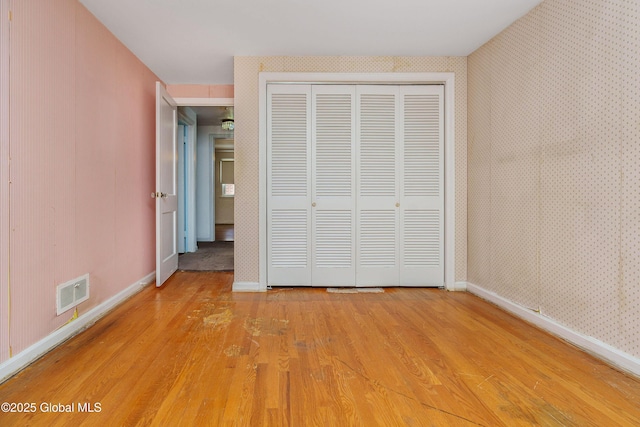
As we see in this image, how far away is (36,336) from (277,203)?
2.11m

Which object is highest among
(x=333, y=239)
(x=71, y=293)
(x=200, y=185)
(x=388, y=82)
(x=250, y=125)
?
(x=388, y=82)

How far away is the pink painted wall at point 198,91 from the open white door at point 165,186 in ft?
1.35

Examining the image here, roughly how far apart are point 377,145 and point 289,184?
100cm

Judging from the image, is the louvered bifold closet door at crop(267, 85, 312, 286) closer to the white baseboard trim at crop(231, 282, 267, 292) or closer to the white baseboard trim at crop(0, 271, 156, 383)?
the white baseboard trim at crop(231, 282, 267, 292)

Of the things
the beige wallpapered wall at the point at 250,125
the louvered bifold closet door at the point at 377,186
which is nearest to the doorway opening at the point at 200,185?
the beige wallpapered wall at the point at 250,125

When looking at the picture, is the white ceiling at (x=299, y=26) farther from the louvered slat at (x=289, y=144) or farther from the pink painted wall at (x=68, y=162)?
the louvered slat at (x=289, y=144)

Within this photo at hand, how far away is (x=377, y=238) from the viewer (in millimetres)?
3561

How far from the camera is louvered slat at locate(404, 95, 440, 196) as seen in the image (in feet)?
11.6

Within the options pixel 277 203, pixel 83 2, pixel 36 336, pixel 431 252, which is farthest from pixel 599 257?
pixel 83 2

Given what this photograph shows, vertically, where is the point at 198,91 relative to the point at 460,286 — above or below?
above

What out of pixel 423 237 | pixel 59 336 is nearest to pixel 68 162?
pixel 59 336

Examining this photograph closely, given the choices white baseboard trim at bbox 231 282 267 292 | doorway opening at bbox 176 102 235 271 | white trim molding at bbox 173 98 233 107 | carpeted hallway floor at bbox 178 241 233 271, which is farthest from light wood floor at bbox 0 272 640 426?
white trim molding at bbox 173 98 233 107

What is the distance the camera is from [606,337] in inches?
78.5

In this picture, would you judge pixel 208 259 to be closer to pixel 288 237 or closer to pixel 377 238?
pixel 288 237
